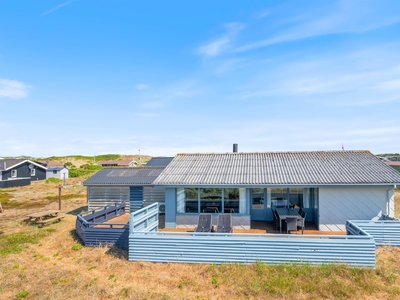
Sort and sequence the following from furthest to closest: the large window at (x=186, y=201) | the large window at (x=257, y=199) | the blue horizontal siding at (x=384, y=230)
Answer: the large window at (x=257, y=199), the large window at (x=186, y=201), the blue horizontal siding at (x=384, y=230)

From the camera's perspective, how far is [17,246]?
1312 centimetres

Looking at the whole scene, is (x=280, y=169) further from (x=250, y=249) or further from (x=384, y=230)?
(x=250, y=249)

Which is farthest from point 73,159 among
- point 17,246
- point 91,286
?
point 91,286

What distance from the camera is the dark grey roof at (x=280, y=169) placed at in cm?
1379

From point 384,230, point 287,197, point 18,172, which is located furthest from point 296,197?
point 18,172

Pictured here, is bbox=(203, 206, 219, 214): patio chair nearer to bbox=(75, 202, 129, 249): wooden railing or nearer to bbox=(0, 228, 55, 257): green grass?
bbox=(75, 202, 129, 249): wooden railing

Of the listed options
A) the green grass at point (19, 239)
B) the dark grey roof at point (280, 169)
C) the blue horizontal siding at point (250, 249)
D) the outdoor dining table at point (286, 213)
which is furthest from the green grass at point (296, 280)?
the green grass at point (19, 239)

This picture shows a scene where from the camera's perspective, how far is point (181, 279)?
9.06 meters

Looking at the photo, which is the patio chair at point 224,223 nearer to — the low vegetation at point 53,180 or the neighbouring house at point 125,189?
the neighbouring house at point 125,189

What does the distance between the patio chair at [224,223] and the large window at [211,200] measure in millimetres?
1049

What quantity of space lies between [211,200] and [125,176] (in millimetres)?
8974

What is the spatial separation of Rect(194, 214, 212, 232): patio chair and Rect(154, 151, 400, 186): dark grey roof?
5.59 feet

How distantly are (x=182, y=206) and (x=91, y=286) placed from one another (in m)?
6.68

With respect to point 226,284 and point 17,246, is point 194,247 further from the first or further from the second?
point 17,246
